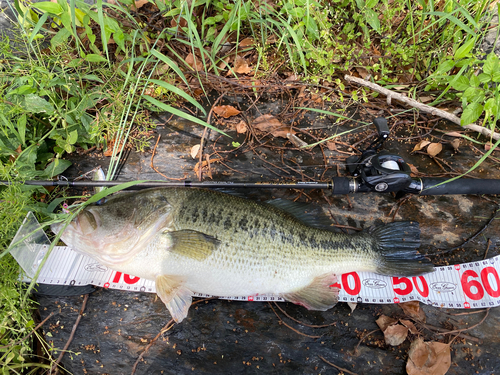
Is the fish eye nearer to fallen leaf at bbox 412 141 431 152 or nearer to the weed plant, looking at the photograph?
the weed plant

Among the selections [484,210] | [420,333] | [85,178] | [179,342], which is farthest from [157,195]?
[484,210]

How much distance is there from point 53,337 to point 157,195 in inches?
77.4

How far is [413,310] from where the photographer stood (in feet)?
9.41

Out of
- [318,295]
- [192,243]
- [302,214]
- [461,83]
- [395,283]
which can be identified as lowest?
[395,283]

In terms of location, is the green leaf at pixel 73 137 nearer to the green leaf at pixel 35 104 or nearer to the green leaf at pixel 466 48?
the green leaf at pixel 35 104

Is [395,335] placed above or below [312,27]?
below

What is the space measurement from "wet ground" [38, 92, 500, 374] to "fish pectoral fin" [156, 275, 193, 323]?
13.3 inches

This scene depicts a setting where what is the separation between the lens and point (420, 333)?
2766mm

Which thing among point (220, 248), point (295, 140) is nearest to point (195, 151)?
point (295, 140)

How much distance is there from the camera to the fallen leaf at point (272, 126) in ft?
11.1

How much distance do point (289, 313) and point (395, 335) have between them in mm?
1080

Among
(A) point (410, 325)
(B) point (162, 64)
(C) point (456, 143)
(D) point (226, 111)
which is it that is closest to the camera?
(A) point (410, 325)

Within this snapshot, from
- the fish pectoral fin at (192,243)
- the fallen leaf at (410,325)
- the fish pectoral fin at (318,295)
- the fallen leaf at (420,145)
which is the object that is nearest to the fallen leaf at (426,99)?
the fallen leaf at (420,145)

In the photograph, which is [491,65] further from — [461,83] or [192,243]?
[192,243]
